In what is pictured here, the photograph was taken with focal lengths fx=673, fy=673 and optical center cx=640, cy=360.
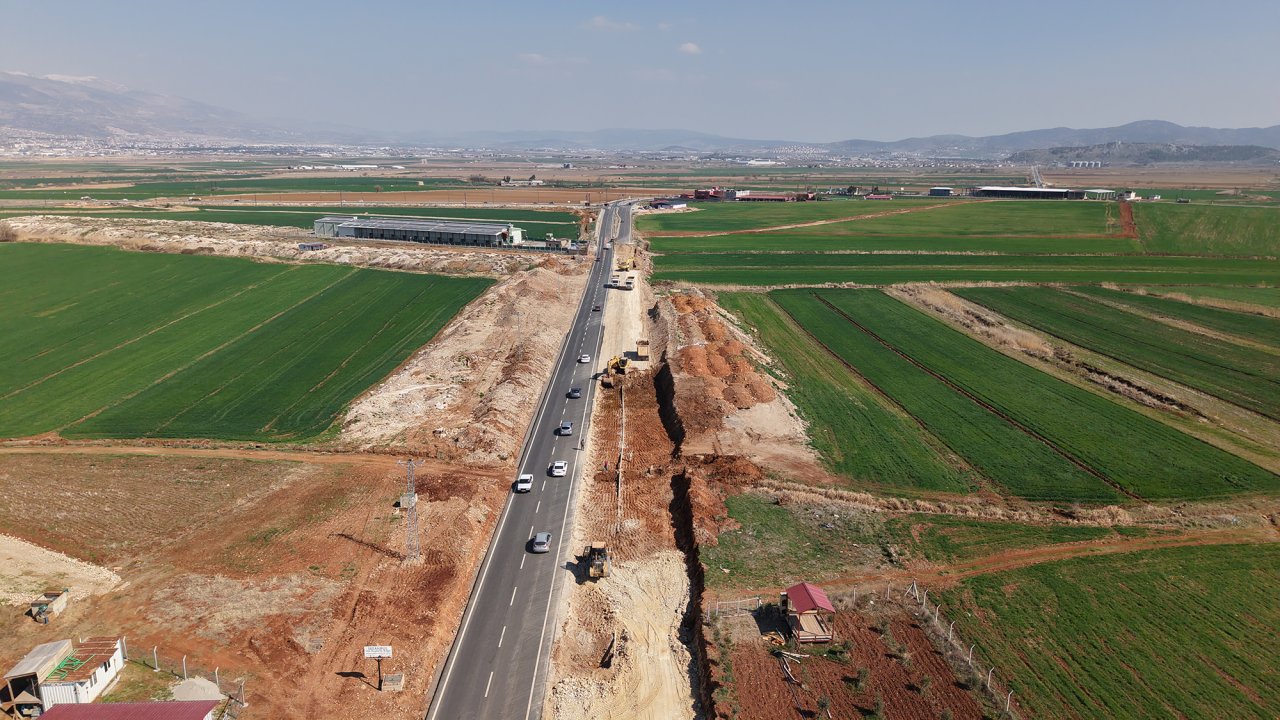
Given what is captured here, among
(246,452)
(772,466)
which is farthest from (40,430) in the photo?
(772,466)

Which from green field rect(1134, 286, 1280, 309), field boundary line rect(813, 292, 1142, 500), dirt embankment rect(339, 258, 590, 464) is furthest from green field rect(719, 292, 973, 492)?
green field rect(1134, 286, 1280, 309)

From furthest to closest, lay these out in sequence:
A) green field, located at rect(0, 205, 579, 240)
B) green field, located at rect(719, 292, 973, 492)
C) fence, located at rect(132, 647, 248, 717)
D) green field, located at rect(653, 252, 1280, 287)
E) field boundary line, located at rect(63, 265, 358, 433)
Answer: green field, located at rect(0, 205, 579, 240)
green field, located at rect(653, 252, 1280, 287)
field boundary line, located at rect(63, 265, 358, 433)
green field, located at rect(719, 292, 973, 492)
fence, located at rect(132, 647, 248, 717)

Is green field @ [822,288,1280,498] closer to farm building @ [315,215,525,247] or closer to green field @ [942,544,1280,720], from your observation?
green field @ [942,544,1280,720]

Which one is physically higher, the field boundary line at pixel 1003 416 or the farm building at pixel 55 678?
the field boundary line at pixel 1003 416

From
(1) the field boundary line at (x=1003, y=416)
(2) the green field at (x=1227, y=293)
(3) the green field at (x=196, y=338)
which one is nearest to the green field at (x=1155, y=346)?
(1) the field boundary line at (x=1003, y=416)

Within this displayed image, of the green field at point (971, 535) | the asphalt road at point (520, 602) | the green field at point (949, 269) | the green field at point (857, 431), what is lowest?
the asphalt road at point (520, 602)

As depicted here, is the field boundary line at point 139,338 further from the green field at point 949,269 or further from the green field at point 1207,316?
the green field at point 1207,316

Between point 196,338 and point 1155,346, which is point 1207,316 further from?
point 196,338
